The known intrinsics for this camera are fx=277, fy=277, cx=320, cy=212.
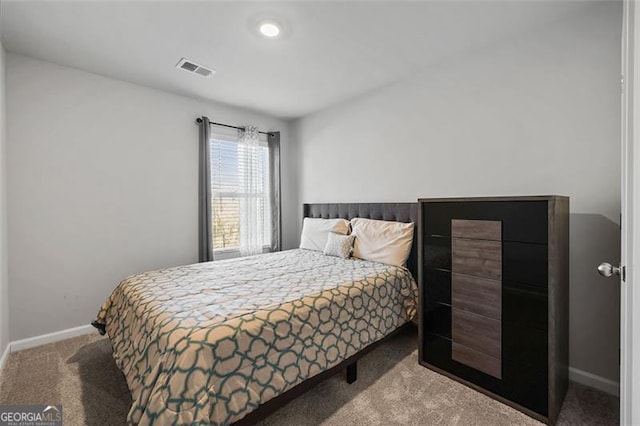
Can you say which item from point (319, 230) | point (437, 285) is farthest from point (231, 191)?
point (437, 285)

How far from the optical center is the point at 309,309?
1642mm

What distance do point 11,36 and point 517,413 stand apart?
4.28m

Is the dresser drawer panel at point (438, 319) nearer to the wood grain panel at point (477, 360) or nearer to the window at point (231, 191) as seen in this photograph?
the wood grain panel at point (477, 360)

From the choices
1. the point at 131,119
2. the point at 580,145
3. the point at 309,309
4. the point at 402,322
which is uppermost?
the point at 131,119

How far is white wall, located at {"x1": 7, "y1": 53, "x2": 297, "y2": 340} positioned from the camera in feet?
7.75

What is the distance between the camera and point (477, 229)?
6.00ft

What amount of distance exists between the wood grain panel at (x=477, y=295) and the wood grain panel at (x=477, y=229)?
0.28m

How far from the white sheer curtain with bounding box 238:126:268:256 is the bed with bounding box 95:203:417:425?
114 cm

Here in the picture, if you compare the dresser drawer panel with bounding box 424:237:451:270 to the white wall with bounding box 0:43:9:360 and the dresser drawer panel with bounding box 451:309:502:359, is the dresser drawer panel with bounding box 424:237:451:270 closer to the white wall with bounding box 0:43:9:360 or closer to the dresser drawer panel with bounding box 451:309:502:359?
the dresser drawer panel with bounding box 451:309:502:359

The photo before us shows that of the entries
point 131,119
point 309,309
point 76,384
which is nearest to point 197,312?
point 309,309

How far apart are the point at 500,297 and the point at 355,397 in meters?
1.11

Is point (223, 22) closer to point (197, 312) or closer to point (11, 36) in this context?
point (11, 36)

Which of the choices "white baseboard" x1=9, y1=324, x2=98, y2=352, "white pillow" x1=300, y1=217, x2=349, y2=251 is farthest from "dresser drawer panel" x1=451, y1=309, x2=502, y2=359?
"white baseboard" x1=9, y1=324, x2=98, y2=352

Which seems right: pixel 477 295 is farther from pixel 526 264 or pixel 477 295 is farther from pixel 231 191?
pixel 231 191
